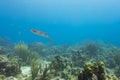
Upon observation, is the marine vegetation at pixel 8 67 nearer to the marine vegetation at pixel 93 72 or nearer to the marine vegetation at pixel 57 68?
the marine vegetation at pixel 57 68

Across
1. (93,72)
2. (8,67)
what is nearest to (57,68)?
(8,67)

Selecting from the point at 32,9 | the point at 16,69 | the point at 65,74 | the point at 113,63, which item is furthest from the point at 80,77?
the point at 32,9

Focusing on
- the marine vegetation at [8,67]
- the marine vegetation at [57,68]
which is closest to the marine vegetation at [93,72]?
the marine vegetation at [57,68]

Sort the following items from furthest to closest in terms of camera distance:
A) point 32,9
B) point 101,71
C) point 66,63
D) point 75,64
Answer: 1. point 32,9
2. point 75,64
3. point 66,63
4. point 101,71

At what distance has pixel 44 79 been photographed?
9094 millimetres

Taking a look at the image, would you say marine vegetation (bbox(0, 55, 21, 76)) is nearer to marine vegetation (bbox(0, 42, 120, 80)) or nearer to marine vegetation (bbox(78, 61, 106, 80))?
marine vegetation (bbox(0, 42, 120, 80))

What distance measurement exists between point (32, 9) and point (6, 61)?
165105 millimetres

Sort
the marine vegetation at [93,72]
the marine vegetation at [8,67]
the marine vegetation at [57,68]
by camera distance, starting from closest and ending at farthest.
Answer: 1. the marine vegetation at [93,72]
2. the marine vegetation at [57,68]
3. the marine vegetation at [8,67]

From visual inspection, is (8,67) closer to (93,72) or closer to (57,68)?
(57,68)

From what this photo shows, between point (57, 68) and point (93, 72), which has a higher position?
point (57, 68)

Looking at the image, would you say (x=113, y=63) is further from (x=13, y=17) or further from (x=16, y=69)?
(x=13, y=17)

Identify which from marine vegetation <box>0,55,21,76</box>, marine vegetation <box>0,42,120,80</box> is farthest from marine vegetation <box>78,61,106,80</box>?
marine vegetation <box>0,55,21,76</box>

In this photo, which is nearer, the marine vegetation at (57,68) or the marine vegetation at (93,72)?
the marine vegetation at (93,72)

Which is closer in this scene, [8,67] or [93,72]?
[93,72]
